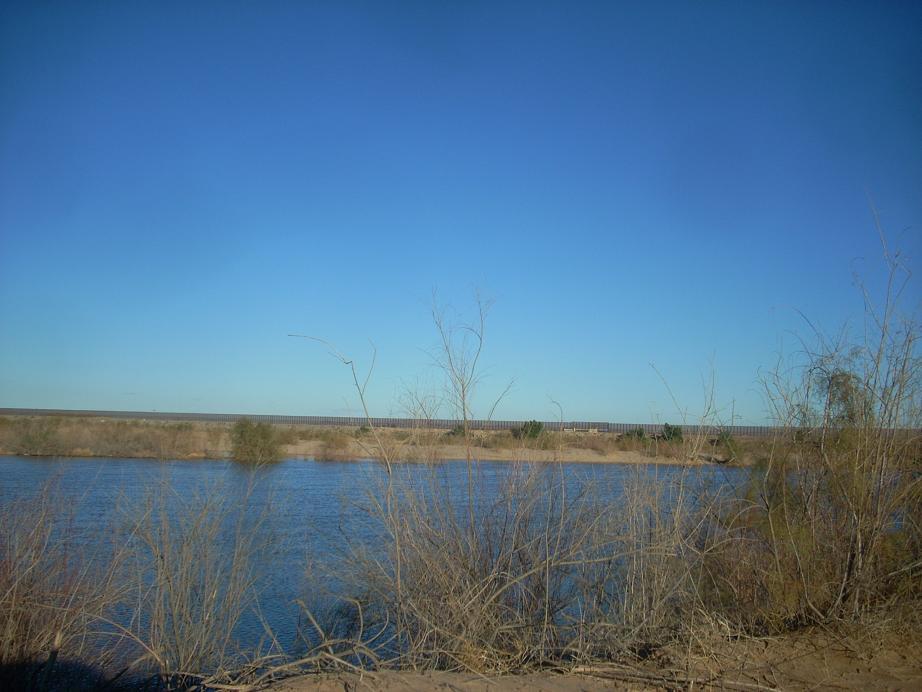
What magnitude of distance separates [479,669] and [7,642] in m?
4.48

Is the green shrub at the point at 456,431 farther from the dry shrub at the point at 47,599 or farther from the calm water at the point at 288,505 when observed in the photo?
the dry shrub at the point at 47,599

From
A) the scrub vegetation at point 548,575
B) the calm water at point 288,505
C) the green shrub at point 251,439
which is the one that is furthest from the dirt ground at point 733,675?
the green shrub at point 251,439

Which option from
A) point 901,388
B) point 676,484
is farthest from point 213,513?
point 901,388

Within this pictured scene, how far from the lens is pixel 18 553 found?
22.8ft

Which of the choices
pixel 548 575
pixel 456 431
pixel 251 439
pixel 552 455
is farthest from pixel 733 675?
pixel 251 439

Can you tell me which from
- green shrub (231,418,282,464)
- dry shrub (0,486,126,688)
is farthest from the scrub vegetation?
green shrub (231,418,282,464)

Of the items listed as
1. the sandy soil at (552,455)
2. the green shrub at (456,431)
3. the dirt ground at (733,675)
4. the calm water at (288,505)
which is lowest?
the dirt ground at (733,675)

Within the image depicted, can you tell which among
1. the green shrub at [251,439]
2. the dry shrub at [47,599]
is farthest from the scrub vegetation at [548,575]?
the green shrub at [251,439]

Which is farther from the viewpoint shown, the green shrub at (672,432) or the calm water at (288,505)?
the green shrub at (672,432)

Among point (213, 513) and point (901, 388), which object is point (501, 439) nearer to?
point (213, 513)

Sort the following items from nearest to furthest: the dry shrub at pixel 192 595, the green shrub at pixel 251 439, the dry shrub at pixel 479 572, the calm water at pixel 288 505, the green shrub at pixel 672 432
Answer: the dry shrub at pixel 479 572
the dry shrub at pixel 192 595
the calm water at pixel 288 505
the green shrub at pixel 672 432
the green shrub at pixel 251 439

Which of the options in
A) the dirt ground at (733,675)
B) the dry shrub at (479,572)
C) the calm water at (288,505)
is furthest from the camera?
the calm water at (288,505)

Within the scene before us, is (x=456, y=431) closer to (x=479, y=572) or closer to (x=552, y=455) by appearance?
(x=552, y=455)

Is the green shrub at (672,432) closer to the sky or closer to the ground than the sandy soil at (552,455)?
closer to the sky
